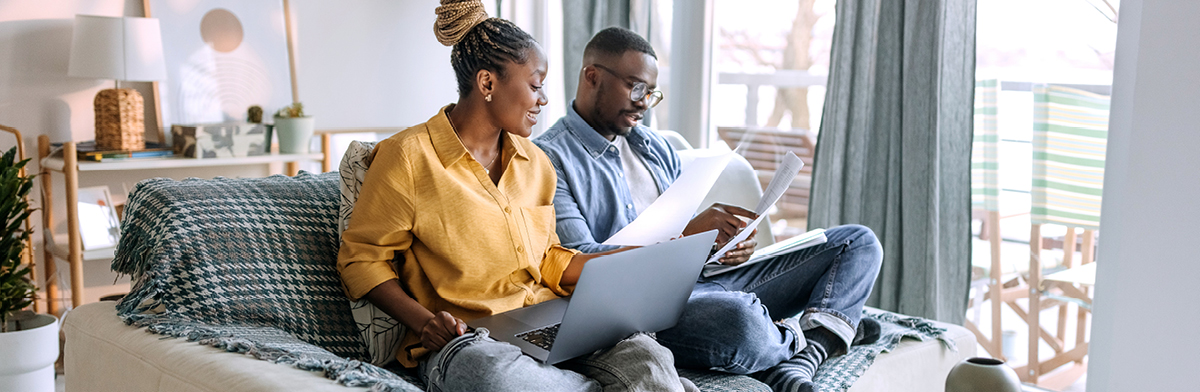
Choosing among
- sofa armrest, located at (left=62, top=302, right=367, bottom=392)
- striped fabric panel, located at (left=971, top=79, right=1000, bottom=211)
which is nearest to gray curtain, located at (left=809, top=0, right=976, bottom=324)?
striped fabric panel, located at (left=971, top=79, right=1000, bottom=211)

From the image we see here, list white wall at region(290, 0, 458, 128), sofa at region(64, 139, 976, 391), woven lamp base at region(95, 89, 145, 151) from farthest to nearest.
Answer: white wall at region(290, 0, 458, 128)
woven lamp base at region(95, 89, 145, 151)
sofa at region(64, 139, 976, 391)

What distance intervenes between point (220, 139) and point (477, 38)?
1.98 metres

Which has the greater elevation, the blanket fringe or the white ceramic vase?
the blanket fringe

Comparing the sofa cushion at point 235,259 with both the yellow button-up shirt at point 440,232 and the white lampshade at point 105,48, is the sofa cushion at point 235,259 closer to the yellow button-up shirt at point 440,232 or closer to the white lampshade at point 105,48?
the yellow button-up shirt at point 440,232

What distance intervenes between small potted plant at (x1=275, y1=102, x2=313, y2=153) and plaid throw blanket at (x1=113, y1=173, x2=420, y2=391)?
5.83ft

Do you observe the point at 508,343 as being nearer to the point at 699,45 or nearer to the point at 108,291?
the point at 699,45

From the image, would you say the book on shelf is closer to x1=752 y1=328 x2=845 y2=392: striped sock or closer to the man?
the man

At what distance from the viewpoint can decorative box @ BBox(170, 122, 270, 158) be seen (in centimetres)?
304

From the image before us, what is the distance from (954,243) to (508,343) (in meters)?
1.71

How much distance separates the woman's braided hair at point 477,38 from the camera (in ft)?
4.89

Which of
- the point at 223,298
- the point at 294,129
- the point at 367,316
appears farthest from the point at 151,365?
the point at 294,129

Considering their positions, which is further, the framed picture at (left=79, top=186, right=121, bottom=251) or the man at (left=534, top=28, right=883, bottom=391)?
the framed picture at (left=79, top=186, right=121, bottom=251)

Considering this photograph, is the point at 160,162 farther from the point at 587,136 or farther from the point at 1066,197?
the point at 1066,197

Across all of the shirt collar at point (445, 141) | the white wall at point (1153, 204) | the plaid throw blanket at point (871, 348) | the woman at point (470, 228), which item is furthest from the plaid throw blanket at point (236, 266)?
the white wall at point (1153, 204)
